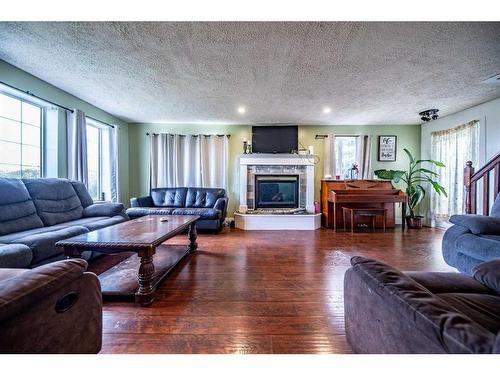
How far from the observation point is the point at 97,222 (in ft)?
8.92

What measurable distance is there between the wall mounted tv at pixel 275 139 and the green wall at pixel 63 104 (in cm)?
296

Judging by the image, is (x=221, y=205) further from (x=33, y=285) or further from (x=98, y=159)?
(x=33, y=285)

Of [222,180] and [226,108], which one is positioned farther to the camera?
[222,180]

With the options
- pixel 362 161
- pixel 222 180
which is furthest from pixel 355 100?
pixel 222 180

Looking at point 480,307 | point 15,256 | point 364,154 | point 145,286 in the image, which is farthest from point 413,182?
point 15,256

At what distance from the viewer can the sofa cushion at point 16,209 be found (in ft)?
7.24

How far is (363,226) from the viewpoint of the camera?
15.7 feet

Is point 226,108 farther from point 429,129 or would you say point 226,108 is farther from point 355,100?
point 429,129

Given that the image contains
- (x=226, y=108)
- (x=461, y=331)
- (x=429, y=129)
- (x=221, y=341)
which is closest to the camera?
(x=461, y=331)

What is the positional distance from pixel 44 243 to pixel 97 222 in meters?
0.79

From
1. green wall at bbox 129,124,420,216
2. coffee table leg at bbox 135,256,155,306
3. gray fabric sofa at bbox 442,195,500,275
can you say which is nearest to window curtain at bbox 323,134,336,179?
green wall at bbox 129,124,420,216
